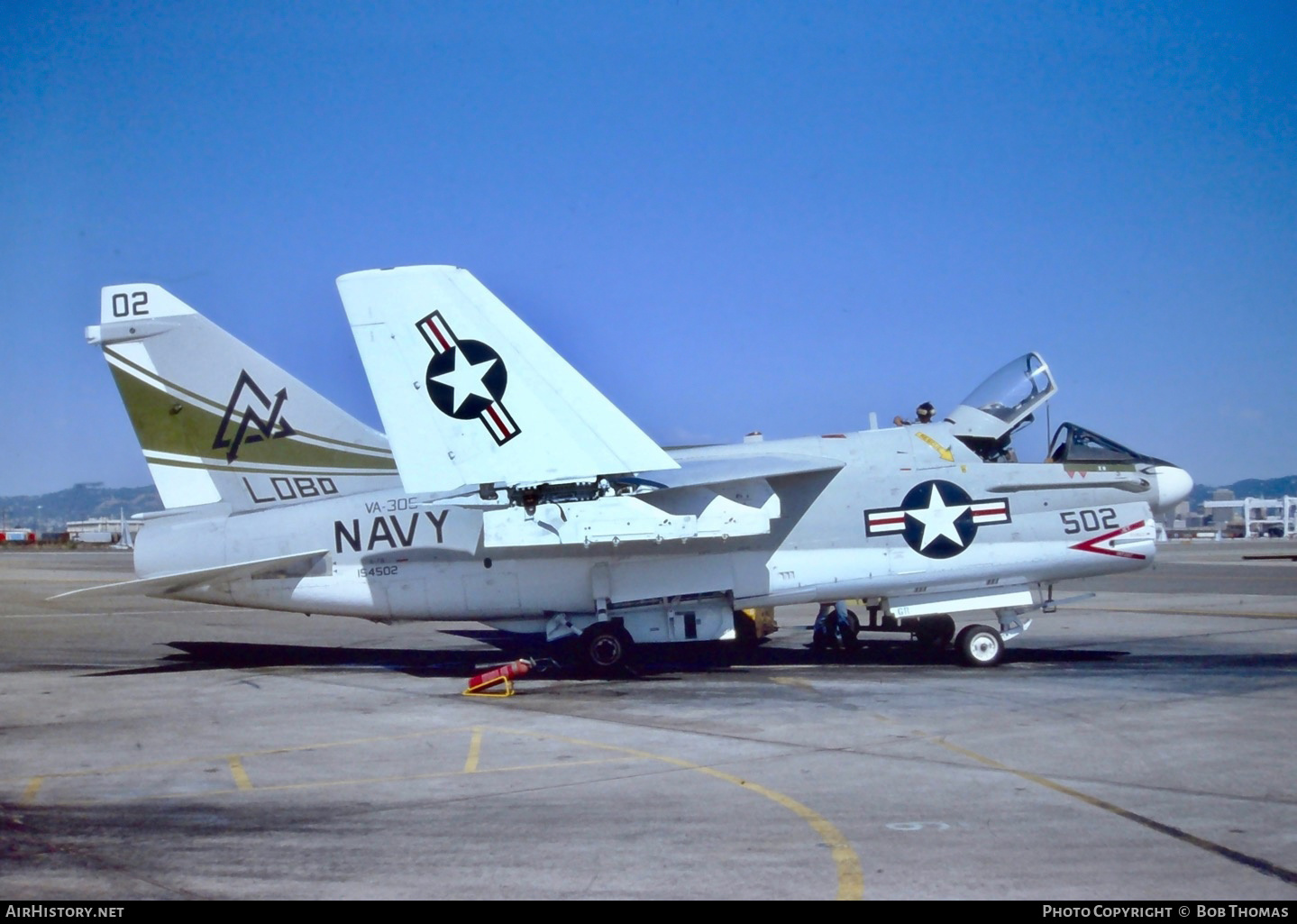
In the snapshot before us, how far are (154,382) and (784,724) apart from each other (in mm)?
11053

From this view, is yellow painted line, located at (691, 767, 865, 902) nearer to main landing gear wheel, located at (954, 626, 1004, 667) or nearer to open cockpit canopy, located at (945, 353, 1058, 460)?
main landing gear wheel, located at (954, 626, 1004, 667)

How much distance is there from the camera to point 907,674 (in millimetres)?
13992

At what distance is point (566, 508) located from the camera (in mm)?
13781

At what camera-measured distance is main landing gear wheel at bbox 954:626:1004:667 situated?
14.6m

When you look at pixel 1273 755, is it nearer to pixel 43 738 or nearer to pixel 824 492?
pixel 824 492

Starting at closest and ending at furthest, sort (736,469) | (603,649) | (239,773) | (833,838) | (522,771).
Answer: (833,838)
(522,771)
(239,773)
(736,469)
(603,649)

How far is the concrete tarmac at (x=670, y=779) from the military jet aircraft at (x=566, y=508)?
3.66ft

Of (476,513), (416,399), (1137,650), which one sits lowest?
(1137,650)

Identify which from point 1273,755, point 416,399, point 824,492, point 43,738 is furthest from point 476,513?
point 1273,755

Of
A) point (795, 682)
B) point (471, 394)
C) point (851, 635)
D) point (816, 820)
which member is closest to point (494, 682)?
point (471, 394)

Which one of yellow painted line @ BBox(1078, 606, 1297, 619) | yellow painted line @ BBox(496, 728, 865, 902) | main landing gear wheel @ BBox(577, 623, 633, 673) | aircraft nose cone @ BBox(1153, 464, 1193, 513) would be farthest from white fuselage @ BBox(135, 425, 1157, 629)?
yellow painted line @ BBox(1078, 606, 1297, 619)

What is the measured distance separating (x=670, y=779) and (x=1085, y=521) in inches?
366

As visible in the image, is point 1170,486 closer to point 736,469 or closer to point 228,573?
point 736,469

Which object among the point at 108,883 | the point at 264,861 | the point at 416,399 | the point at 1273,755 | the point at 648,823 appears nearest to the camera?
the point at 108,883
